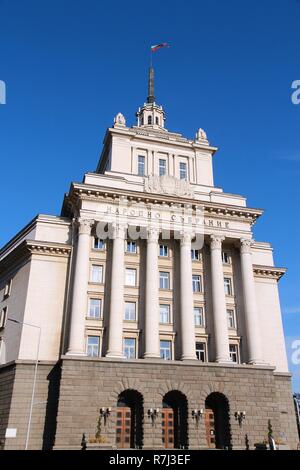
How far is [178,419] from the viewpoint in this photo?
35.0 m

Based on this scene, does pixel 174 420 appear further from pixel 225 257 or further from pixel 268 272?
pixel 268 272

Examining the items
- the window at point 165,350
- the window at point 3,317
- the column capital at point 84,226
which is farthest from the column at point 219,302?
the window at point 3,317

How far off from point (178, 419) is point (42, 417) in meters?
11.2

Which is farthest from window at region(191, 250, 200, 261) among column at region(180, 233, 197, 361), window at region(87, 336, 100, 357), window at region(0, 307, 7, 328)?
window at region(0, 307, 7, 328)

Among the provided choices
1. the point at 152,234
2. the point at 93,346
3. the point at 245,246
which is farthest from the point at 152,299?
the point at 245,246

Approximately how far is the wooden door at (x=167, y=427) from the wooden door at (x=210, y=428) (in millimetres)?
3124

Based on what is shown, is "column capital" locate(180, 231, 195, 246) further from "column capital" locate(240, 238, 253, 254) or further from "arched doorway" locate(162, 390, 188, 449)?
"arched doorway" locate(162, 390, 188, 449)

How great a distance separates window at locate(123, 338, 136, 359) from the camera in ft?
121

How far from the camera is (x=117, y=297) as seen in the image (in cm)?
3725
